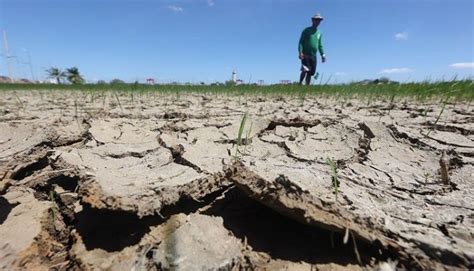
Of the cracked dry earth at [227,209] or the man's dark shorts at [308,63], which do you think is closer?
the cracked dry earth at [227,209]

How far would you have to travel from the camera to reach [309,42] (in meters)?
6.88

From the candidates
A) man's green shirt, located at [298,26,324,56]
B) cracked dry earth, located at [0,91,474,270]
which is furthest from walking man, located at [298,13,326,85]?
cracked dry earth, located at [0,91,474,270]

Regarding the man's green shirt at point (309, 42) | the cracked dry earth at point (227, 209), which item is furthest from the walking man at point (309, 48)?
the cracked dry earth at point (227, 209)

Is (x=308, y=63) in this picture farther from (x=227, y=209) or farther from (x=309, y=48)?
(x=227, y=209)

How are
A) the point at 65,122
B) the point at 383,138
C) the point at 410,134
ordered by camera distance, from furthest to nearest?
the point at 65,122 < the point at 410,134 < the point at 383,138

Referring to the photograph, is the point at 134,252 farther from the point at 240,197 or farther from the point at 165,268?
the point at 240,197

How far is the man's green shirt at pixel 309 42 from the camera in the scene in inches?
270

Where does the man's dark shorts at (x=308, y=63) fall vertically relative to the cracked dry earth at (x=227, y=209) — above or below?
above

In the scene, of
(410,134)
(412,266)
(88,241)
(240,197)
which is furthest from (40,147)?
(410,134)

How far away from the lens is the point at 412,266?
70 centimetres

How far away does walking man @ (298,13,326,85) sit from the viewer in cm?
684

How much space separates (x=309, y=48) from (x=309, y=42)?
14 cm

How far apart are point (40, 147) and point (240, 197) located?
2.89 ft

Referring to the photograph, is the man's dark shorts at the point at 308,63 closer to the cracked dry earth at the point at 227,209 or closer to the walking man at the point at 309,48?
the walking man at the point at 309,48
